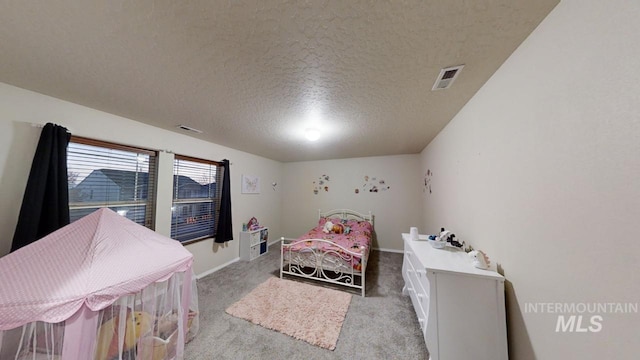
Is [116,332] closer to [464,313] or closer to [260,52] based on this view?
[260,52]

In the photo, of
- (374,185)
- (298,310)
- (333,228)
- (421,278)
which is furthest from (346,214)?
(421,278)

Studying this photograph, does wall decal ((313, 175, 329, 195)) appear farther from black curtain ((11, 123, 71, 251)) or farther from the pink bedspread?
black curtain ((11, 123, 71, 251))

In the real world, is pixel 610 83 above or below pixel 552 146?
above

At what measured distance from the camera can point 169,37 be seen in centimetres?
107

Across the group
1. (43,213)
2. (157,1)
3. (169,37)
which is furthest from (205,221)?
(157,1)

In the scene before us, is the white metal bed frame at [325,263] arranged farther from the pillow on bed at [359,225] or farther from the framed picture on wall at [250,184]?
the framed picture on wall at [250,184]

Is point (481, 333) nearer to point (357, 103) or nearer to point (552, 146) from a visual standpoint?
point (552, 146)

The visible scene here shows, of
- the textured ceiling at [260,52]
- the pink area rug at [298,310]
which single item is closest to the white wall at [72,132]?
the textured ceiling at [260,52]

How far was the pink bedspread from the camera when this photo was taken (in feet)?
9.51

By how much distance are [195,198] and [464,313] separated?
3747mm

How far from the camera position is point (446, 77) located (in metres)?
1.42

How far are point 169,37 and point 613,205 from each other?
223 centimetres

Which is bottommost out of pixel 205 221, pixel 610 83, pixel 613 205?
pixel 205 221

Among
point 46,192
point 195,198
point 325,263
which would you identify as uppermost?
point 46,192
